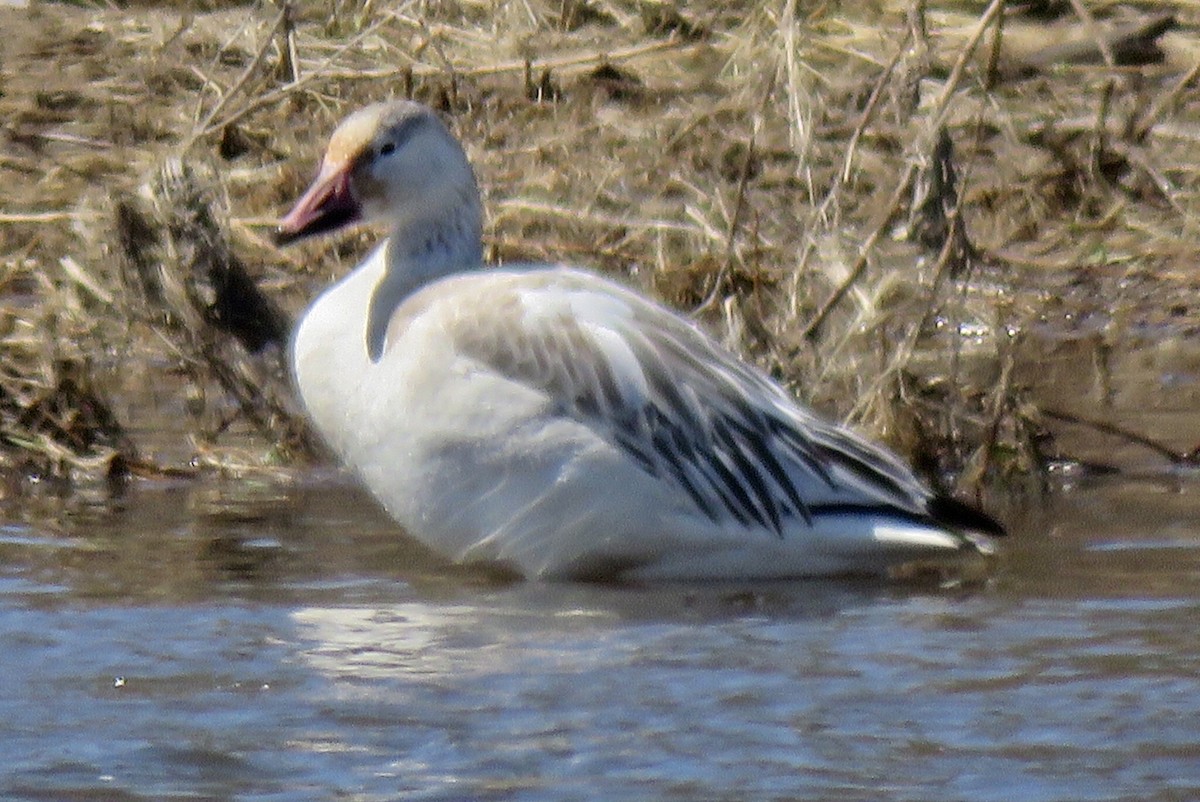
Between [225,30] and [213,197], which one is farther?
[225,30]

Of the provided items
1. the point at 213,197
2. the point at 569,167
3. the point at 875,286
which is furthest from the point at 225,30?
the point at 875,286

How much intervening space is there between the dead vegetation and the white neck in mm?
927

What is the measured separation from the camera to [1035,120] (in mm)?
10078

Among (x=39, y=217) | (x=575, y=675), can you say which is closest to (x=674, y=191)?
(x=39, y=217)

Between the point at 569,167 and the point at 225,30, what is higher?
the point at 225,30

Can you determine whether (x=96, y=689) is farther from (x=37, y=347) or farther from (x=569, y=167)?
(x=569, y=167)

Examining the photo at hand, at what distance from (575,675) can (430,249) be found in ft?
6.02

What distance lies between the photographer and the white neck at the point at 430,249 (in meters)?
6.61

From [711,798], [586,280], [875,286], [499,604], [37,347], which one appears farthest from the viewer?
[37,347]

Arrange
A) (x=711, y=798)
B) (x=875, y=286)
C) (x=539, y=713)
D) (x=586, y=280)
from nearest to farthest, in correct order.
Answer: (x=711, y=798) < (x=539, y=713) < (x=586, y=280) < (x=875, y=286)

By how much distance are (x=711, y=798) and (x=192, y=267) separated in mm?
3804

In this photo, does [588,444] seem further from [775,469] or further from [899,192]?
[899,192]

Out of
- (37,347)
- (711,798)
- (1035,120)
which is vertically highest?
(1035,120)

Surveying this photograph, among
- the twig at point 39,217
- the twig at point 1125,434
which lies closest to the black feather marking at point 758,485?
the twig at point 1125,434
